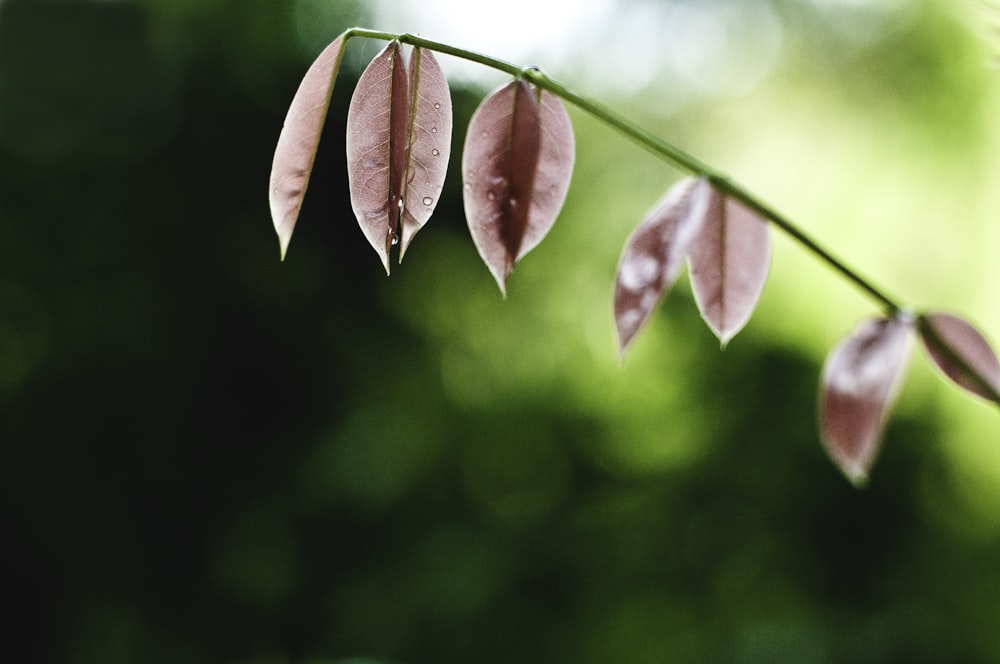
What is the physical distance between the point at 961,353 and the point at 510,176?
193mm

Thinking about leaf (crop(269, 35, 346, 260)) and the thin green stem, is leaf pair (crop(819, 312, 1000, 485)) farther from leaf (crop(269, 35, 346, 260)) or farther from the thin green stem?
leaf (crop(269, 35, 346, 260))

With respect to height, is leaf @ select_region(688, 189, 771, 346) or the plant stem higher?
the plant stem

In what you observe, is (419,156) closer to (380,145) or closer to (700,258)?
(380,145)

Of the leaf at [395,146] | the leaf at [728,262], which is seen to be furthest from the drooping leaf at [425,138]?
the leaf at [728,262]

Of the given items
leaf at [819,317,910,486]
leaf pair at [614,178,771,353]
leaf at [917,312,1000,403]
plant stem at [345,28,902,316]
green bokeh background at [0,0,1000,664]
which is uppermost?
plant stem at [345,28,902,316]

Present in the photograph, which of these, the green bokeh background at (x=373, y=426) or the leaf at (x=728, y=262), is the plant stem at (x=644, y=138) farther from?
the green bokeh background at (x=373, y=426)

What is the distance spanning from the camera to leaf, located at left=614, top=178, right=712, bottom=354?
0.26 metres

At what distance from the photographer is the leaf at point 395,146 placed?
269 millimetres

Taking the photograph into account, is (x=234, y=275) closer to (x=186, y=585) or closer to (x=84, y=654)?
(x=186, y=585)

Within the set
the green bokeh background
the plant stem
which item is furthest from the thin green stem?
the green bokeh background

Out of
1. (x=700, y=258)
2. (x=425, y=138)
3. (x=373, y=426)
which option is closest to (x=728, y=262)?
(x=700, y=258)

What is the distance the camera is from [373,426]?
1794 millimetres

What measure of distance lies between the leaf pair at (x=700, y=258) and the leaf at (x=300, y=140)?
0.12m

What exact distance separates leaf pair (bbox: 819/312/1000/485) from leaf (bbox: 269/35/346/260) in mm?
215
